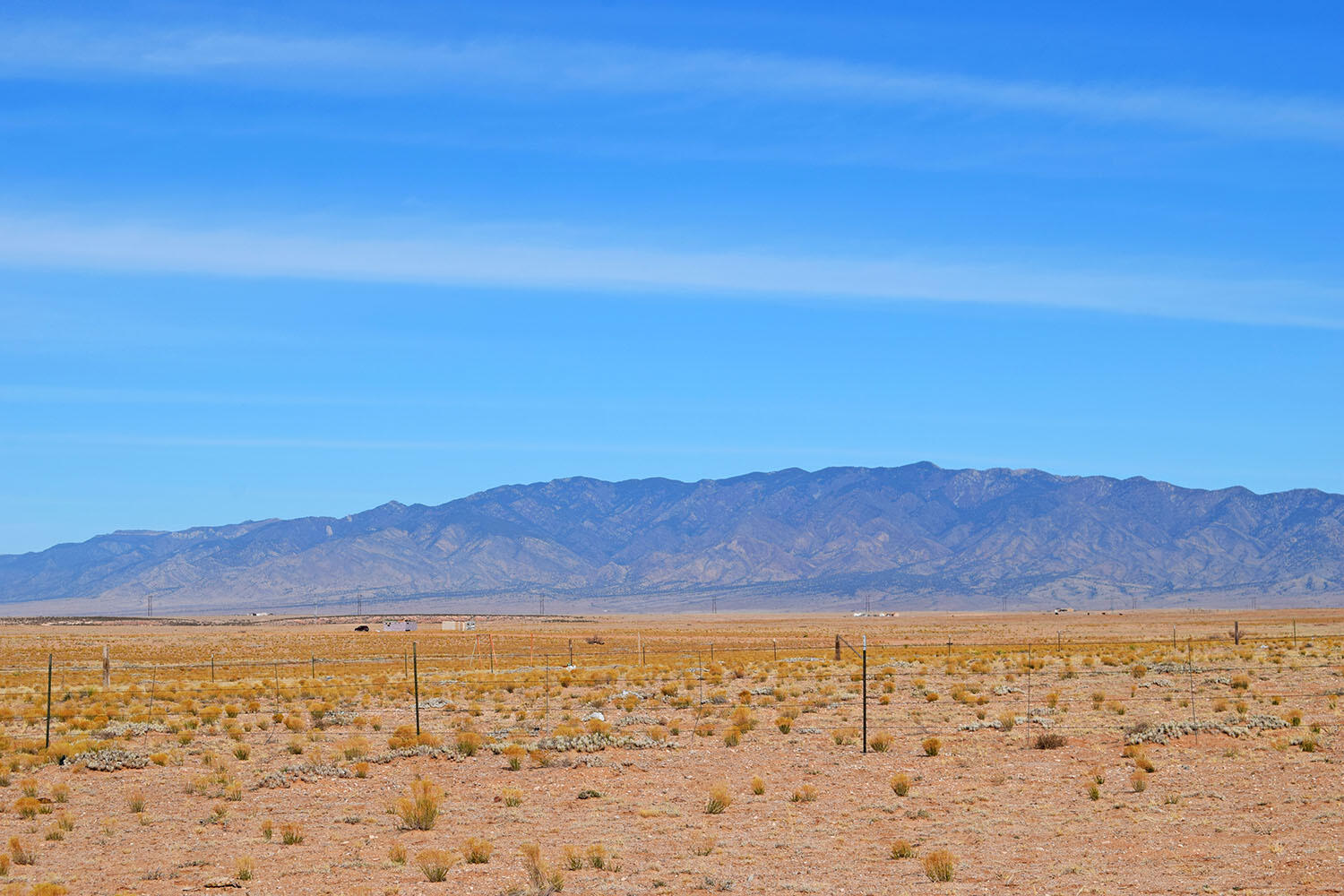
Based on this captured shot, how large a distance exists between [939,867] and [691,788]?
7696mm

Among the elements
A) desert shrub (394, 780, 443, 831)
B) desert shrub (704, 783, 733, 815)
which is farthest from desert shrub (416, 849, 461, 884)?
desert shrub (704, 783, 733, 815)

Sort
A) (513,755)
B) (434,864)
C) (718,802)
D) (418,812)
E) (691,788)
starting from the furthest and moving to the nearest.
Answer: (513,755) < (691,788) < (718,802) < (418,812) < (434,864)

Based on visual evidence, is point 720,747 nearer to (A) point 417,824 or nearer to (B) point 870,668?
(A) point 417,824

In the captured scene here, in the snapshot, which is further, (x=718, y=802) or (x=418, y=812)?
(x=718, y=802)

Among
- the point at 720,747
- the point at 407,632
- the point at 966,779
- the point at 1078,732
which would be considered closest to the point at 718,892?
the point at 966,779

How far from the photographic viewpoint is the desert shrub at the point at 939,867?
15469mm

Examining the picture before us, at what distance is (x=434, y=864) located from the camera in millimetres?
16172

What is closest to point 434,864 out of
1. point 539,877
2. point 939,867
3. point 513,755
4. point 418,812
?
point 539,877

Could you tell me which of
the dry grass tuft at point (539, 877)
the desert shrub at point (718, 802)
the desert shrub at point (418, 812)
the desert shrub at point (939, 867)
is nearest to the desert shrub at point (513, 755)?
the desert shrub at point (418, 812)

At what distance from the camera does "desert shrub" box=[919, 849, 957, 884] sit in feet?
50.8

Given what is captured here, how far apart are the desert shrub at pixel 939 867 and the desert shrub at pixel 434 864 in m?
5.57

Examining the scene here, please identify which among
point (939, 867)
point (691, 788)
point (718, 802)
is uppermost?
point (939, 867)

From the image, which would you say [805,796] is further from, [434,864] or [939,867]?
[434,864]

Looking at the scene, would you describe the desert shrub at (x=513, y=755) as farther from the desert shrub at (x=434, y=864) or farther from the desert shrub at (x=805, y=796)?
the desert shrub at (x=434, y=864)
